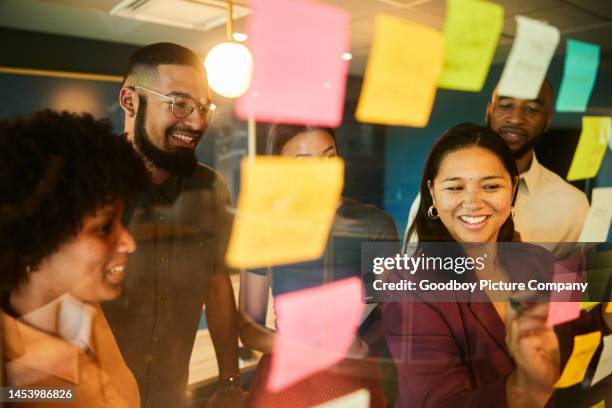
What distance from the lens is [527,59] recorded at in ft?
5.33

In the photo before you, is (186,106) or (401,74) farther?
(401,74)

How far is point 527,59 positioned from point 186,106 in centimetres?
117

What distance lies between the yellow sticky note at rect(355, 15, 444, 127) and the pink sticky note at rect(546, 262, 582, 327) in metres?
0.73

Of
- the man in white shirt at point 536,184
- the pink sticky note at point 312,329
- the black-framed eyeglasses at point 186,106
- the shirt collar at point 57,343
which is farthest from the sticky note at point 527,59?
the shirt collar at point 57,343

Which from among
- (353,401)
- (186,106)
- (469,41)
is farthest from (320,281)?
(469,41)

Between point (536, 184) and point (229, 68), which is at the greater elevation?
point (229, 68)

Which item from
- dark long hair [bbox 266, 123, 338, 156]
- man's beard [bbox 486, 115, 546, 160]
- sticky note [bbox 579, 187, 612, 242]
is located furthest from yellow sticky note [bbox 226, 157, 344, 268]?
sticky note [bbox 579, 187, 612, 242]

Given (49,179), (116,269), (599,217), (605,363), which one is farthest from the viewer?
(605,363)

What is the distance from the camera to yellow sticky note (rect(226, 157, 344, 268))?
4.47 feet

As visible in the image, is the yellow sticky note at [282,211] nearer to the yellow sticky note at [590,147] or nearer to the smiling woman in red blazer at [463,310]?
the smiling woman in red blazer at [463,310]

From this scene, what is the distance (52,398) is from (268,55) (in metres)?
1.12

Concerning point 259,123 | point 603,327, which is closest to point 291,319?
point 259,123

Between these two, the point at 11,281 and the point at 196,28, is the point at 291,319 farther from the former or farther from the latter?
the point at 196,28

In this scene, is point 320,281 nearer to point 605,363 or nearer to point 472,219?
point 472,219
